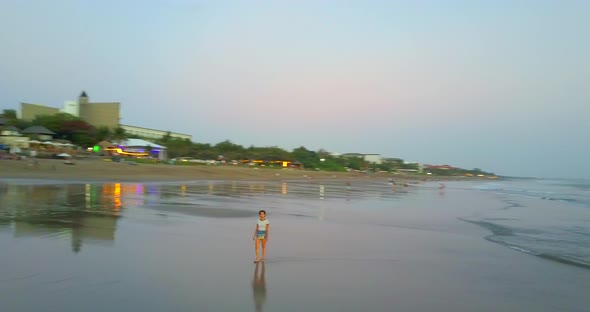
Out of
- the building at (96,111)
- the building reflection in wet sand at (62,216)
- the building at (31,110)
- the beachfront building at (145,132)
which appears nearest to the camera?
the building reflection in wet sand at (62,216)

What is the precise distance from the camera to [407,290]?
297 inches

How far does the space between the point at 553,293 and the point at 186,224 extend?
10490 mm

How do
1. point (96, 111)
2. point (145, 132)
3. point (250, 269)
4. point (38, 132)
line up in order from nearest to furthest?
point (250, 269) → point (38, 132) → point (96, 111) → point (145, 132)

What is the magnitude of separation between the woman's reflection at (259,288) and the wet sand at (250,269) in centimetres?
2

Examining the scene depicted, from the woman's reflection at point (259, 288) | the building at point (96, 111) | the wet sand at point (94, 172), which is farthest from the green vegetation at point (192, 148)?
the woman's reflection at point (259, 288)

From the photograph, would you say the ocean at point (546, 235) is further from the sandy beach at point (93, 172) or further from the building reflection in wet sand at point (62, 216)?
the sandy beach at point (93, 172)

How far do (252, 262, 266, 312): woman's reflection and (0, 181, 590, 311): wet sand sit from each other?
0.06 ft

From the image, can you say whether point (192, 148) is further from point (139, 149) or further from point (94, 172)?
point (94, 172)

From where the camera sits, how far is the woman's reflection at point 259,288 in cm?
645

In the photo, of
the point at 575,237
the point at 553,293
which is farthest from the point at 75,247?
the point at 575,237

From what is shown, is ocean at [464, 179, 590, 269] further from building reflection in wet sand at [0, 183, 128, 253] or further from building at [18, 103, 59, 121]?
building at [18, 103, 59, 121]

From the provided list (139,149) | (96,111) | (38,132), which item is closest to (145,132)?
(96,111)

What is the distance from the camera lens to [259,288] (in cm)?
720

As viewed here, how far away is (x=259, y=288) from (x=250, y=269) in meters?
1.26
